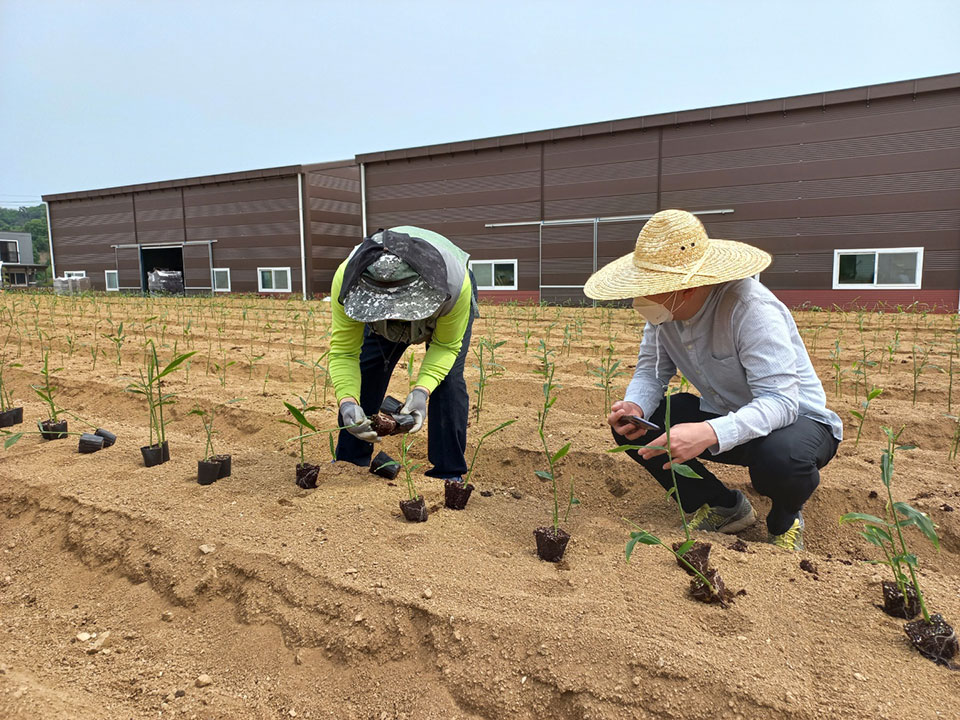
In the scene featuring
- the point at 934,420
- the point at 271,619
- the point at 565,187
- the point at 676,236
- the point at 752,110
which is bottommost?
the point at 271,619

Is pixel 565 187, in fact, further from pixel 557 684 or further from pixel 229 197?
pixel 557 684

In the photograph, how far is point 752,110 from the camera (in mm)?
11766

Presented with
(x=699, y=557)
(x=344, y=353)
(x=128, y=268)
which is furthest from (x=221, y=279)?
(x=699, y=557)

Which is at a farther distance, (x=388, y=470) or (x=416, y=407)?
(x=388, y=470)

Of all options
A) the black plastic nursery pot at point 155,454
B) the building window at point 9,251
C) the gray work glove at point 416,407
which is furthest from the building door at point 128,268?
the building window at point 9,251

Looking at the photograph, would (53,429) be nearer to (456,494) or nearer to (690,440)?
(456,494)

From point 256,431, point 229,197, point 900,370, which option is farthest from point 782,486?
point 229,197

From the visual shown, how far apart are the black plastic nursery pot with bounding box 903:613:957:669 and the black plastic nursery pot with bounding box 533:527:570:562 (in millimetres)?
862

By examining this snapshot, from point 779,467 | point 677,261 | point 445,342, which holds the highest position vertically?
point 677,261

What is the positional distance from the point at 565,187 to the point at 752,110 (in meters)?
4.06

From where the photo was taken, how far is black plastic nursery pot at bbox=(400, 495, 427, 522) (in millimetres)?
2098

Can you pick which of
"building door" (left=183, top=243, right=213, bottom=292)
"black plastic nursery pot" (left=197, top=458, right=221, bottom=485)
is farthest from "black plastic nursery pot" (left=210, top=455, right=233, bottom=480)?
"building door" (left=183, top=243, right=213, bottom=292)

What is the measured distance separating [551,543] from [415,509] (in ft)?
1.69

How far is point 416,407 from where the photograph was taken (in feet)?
7.38
